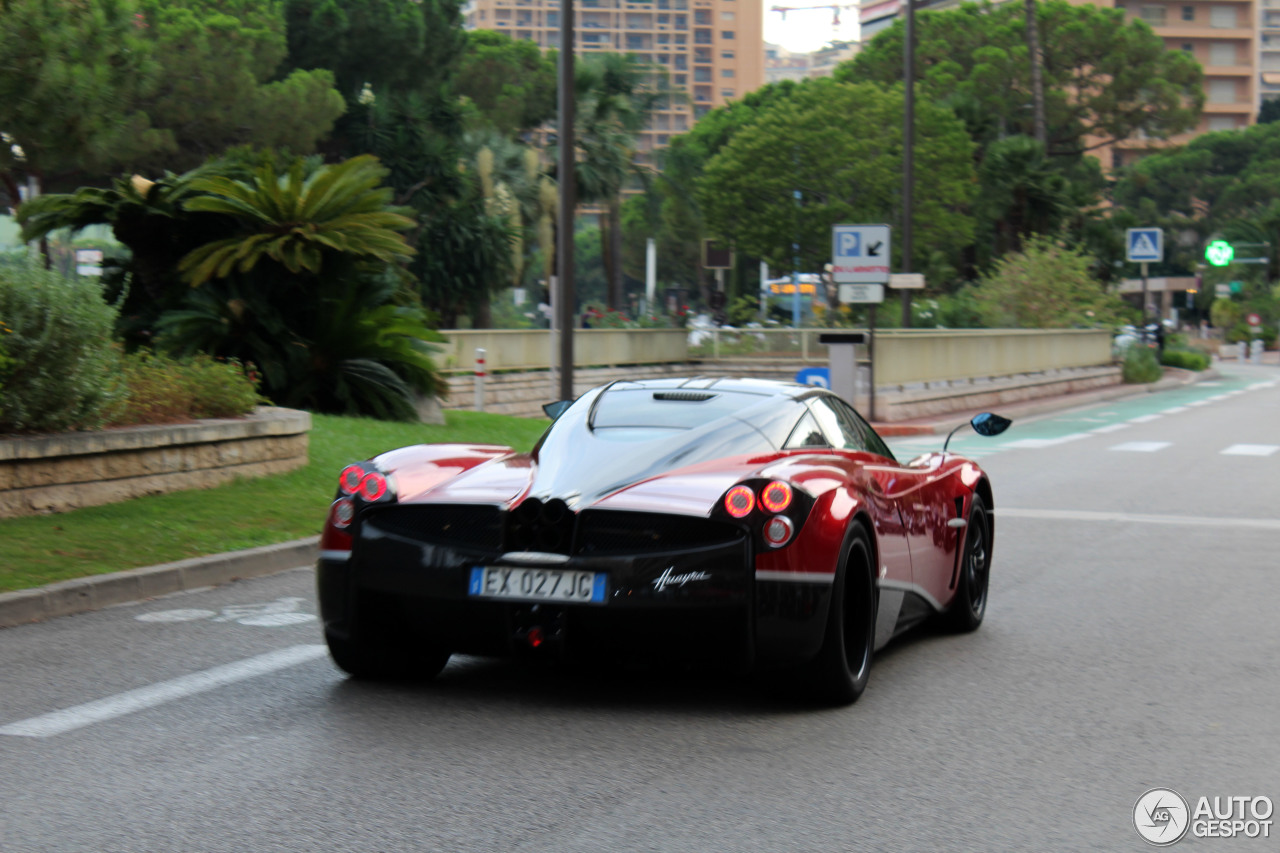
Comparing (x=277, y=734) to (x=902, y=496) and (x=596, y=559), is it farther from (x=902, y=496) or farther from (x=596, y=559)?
(x=902, y=496)

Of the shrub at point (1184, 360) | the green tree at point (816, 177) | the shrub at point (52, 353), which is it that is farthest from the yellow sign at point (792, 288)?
the shrub at point (52, 353)

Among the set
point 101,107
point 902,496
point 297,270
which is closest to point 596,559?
point 902,496

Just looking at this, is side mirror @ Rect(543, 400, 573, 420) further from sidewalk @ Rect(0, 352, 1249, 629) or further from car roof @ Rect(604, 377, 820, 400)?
sidewalk @ Rect(0, 352, 1249, 629)

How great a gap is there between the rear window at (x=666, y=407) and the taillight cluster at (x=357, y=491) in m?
0.90

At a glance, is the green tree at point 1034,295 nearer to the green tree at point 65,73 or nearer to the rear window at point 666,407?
the green tree at point 65,73

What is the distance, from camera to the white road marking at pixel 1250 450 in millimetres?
20625

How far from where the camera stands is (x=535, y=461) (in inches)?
237

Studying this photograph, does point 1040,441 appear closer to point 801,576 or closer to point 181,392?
point 181,392

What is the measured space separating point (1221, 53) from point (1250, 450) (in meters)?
120

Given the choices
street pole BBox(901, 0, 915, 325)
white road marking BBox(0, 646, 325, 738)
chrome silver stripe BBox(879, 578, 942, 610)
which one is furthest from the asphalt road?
street pole BBox(901, 0, 915, 325)

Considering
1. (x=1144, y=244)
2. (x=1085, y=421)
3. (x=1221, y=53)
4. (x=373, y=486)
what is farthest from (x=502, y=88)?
(x=1221, y=53)

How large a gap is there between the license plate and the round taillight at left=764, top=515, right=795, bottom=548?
0.58 m

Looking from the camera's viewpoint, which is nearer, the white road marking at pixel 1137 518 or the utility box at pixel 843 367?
the white road marking at pixel 1137 518

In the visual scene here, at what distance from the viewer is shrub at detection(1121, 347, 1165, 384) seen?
43250 mm
